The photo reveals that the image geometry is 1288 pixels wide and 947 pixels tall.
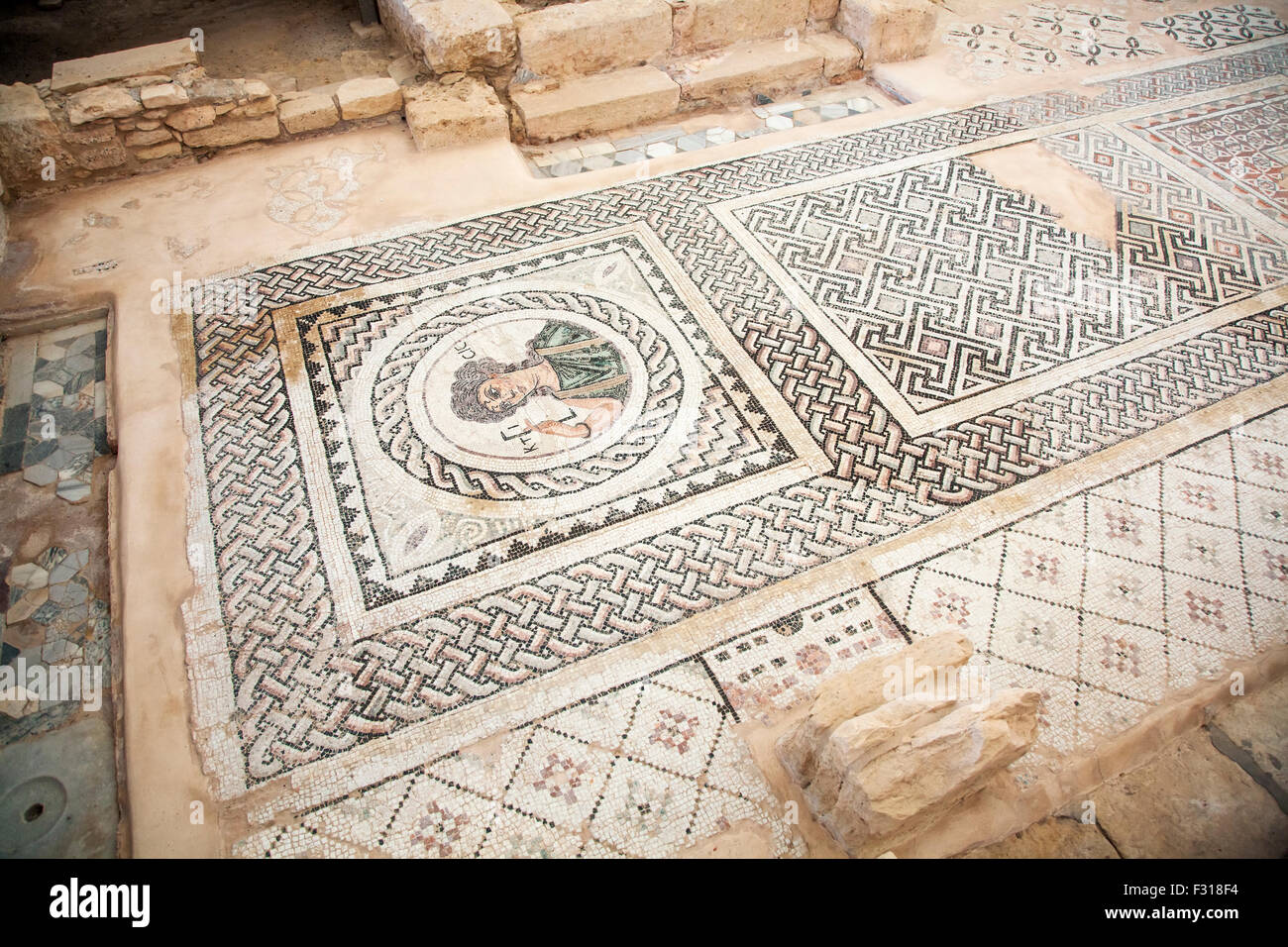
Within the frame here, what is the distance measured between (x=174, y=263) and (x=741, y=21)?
3.10m

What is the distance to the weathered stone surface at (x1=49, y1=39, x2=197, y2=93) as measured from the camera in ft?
10.9

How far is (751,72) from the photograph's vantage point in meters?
4.05

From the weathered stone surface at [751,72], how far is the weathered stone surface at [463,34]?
0.91 metres

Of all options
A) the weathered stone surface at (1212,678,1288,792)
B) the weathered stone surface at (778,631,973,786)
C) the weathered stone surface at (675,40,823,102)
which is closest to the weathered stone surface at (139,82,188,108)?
the weathered stone surface at (675,40,823,102)

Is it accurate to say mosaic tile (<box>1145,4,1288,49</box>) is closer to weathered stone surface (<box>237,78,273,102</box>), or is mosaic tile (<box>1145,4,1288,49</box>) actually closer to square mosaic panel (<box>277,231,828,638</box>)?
square mosaic panel (<box>277,231,828,638</box>)

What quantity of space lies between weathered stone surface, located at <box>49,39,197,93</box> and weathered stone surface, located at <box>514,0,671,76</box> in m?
1.56

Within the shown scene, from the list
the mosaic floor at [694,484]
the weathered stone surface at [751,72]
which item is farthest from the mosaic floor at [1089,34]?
the mosaic floor at [694,484]

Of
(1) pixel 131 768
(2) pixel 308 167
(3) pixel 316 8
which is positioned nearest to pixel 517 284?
(2) pixel 308 167

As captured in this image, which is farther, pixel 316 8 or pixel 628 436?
pixel 316 8

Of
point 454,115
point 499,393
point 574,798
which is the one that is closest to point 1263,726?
point 574,798

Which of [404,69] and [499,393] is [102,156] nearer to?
[404,69]

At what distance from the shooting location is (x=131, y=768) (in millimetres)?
1763

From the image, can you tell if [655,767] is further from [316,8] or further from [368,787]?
[316,8]

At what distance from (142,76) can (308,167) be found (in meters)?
0.78
